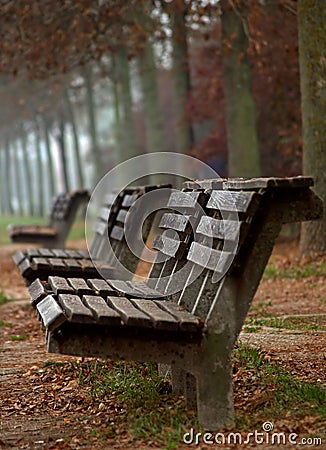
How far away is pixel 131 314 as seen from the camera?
4598 millimetres

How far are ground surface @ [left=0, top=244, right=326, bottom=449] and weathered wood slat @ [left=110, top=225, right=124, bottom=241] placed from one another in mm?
1104

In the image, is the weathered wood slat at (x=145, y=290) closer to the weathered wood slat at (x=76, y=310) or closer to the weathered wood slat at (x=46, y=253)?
the weathered wood slat at (x=76, y=310)

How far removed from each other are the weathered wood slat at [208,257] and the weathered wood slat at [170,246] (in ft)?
0.75

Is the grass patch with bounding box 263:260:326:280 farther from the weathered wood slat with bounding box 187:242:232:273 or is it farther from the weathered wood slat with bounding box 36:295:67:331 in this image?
the weathered wood slat with bounding box 36:295:67:331

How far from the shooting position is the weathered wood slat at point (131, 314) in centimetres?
452

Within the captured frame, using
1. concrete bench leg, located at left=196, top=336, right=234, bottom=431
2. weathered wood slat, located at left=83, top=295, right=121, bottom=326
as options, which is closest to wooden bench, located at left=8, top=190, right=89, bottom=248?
weathered wood slat, located at left=83, top=295, right=121, bottom=326

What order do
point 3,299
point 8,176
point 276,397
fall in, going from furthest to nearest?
point 8,176, point 3,299, point 276,397

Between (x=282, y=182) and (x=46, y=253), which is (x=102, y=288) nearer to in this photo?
(x=282, y=182)

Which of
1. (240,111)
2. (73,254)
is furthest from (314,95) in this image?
(240,111)

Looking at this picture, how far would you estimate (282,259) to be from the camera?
1282 cm

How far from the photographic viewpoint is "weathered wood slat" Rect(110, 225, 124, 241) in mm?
7840

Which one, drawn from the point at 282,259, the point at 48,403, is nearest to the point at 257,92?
the point at 282,259

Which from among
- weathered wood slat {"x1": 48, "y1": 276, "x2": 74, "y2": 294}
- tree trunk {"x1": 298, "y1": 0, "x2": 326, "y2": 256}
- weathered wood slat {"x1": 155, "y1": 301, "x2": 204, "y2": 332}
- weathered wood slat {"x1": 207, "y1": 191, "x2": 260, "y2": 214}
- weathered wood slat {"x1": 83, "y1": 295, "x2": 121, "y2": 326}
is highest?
tree trunk {"x1": 298, "y1": 0, "x2": 326, "y2": 256}

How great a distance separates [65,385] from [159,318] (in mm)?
1680
